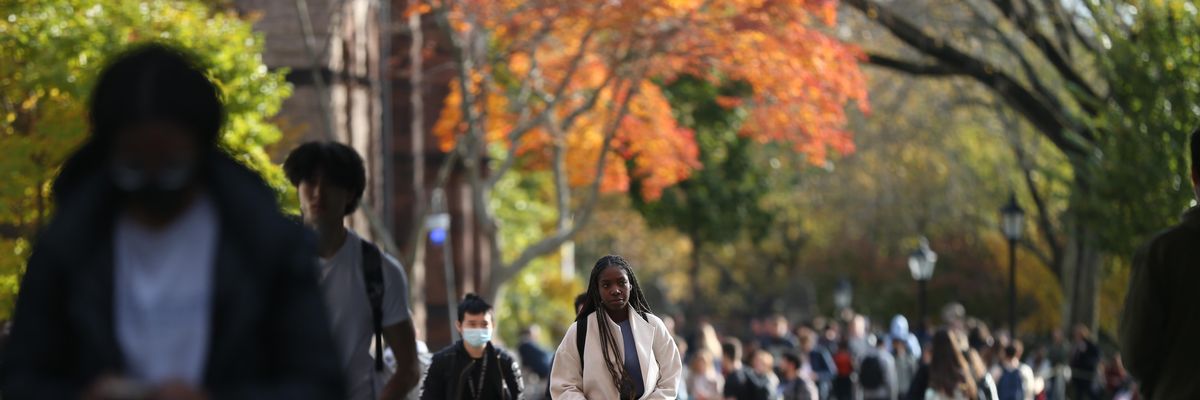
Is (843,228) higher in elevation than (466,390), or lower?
lower

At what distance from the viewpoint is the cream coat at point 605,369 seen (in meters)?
8.91

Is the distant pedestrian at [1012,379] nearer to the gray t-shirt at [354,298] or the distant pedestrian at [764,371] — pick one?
the distant pedestrian at [764,371]

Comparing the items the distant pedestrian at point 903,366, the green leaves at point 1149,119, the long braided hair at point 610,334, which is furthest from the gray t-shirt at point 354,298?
the green leaves at point 1149,119

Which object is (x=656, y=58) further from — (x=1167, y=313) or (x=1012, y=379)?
(x=1167, y=313)

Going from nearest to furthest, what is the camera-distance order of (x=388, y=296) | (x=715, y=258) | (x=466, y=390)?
(x=388, y=296) < (x=466, y=390) < (x=715, y=258)

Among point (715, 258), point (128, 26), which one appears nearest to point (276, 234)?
point (128, 26)

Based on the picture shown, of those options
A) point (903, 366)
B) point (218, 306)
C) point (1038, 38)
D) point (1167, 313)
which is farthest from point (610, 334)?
point (1038, 38)

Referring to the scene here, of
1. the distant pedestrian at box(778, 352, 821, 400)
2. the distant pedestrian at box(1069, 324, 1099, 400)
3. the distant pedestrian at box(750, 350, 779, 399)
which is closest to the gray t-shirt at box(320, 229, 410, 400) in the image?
the distant pedestrian at box(750, 350, 779, 399)

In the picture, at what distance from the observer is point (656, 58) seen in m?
25.3

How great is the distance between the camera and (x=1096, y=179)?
25922mm

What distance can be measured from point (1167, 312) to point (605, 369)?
3.66 metres

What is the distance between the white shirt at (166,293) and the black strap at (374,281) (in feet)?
7.48

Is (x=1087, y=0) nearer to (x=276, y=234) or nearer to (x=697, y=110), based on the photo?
(x=697, y=110)

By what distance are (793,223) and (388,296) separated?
55933 millimetres
